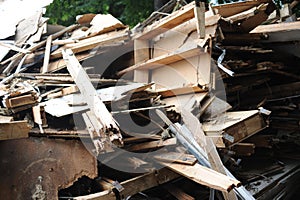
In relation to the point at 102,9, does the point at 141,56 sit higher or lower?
lower

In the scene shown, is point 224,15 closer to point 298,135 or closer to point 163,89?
point 163,89

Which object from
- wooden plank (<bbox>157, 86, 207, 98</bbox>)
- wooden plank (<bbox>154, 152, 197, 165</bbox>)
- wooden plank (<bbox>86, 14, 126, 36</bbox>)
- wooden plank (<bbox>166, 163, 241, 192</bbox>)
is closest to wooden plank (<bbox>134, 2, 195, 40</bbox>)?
wooden plank (<bbox>86, 14, 126, 36</bbox>)

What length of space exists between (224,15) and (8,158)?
230 centimetres

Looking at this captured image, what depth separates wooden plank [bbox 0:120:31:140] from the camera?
1803mm

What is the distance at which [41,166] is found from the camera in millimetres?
2008

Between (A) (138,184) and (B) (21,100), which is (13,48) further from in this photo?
(A) (138,184)

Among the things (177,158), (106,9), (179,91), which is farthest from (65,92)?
(106,9)

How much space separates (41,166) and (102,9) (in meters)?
4.06

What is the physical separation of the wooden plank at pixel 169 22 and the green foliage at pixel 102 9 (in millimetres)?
2183

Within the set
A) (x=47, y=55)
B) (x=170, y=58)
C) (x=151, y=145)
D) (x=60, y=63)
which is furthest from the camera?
(x=47, y=55)

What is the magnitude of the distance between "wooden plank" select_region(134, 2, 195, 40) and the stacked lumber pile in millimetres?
13

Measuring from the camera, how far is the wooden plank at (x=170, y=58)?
8.57 feet

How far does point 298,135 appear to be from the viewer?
3477mm

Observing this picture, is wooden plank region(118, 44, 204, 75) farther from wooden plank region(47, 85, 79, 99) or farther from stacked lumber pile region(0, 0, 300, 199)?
wooden plank region(47, 85, 79, 99)
